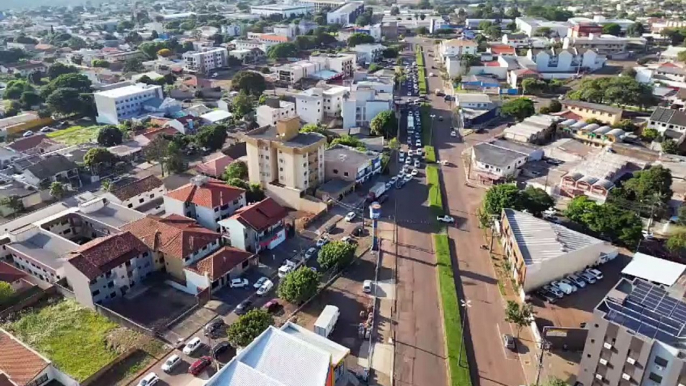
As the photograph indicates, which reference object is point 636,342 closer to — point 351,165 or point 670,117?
point 351,165

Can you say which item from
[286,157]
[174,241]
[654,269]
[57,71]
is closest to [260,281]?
[174,241]

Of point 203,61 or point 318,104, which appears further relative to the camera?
point 203,61

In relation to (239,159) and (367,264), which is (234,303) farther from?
(239,159)

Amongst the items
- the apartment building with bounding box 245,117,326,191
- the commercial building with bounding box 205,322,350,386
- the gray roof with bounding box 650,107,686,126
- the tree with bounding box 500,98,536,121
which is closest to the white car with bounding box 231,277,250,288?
the commercial building with bounding box 205,322,350,386

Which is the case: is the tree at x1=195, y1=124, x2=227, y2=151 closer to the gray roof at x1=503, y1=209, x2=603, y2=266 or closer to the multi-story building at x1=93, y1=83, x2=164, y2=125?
the multi-story building at x1=93, y1=83, x2=164, y2=125

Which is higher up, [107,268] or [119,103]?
[119,103]

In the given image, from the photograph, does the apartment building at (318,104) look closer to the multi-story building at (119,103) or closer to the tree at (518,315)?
the multi-story building at (119,103)

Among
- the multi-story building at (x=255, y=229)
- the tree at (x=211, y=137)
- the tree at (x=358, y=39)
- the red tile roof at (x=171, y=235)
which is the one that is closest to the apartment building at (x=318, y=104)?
the tree at (x=211, y=137)
